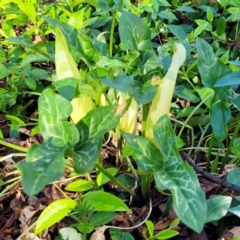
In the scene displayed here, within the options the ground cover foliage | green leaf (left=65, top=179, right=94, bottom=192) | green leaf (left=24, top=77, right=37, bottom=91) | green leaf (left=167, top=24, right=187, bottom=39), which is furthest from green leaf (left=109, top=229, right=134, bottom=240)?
green leaf (left=167, top=24, right=187, bottom=39)

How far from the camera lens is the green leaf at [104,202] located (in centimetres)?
97

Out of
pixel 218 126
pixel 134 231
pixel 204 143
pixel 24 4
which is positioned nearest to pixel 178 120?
pixel 204 143

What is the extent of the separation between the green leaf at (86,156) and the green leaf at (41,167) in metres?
0.04

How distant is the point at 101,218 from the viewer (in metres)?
0.96

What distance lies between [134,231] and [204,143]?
36 cm

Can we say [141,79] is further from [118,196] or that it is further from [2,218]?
[2,218]

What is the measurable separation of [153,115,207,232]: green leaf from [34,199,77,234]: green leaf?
0.22m

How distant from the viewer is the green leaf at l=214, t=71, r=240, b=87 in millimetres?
920

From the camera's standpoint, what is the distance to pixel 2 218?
3.61 feet

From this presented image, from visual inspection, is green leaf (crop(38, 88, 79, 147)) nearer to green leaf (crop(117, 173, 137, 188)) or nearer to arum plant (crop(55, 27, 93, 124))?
arum plant (crop(55, 27, 93, 124))

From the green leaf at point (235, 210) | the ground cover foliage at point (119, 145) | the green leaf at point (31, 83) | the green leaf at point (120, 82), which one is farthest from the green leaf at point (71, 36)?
the green leaf at point (235, 210)

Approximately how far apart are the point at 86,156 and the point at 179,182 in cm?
18

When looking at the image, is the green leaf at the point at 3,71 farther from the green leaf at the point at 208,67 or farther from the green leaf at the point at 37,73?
the green leaf at the point at 208,67

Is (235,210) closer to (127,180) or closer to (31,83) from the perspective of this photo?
(127,180)
